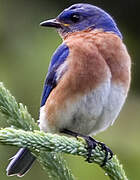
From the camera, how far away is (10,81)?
551 cm

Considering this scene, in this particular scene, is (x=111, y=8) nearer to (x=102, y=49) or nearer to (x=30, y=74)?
(x=30, y=74)

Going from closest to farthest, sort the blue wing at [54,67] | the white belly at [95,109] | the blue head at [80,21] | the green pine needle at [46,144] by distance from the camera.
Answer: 1. the green pine needle at [46,144]
2. the white belly at [95,109]
3. the blue wing at [54,67]
4. the blue head at [80,21]

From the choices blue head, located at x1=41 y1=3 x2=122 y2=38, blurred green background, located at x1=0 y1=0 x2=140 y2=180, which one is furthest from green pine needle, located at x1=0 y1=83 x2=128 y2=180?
blue head, located at x1=41 y1=3 x2=122 y2=38

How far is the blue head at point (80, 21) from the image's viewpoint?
5250 millimetres

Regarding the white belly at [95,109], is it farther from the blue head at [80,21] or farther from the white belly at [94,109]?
the blue head at [80,21]

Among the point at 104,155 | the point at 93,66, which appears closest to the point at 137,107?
the point at 93,66

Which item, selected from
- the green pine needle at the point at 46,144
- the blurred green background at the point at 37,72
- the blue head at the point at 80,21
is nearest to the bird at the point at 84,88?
the blue head at the point at 80,21

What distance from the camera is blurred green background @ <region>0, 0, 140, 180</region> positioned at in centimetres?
530

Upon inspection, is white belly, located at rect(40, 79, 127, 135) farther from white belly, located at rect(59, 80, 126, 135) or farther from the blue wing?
the blue wing

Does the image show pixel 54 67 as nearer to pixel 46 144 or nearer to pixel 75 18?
pixel 75 18

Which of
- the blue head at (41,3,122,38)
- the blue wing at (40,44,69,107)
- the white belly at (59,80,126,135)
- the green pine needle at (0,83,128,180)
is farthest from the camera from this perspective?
the blue head at (41,3,122,38)

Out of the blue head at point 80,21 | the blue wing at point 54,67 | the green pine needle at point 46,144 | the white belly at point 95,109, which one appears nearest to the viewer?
the green pine needle at point 46,144

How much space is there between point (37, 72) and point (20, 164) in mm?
1384

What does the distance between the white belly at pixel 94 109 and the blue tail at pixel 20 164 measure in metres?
0.36
